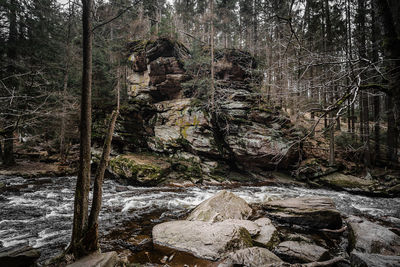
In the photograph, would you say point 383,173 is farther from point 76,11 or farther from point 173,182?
point 76,11

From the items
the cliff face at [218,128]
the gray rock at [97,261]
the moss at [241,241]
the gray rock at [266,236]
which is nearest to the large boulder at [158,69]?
the cliff face at [218,128]

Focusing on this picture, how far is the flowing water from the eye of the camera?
5.39m

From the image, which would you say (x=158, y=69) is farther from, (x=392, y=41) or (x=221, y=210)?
(x=392, y=41)

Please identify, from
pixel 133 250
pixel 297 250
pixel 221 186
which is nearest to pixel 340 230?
pixel 297 250

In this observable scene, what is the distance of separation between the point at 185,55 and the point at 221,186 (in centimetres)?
1471

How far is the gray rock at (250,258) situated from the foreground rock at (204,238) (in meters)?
0.40

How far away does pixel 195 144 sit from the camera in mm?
15242

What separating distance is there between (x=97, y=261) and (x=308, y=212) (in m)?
6.54

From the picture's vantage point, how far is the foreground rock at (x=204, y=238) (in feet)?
14.2

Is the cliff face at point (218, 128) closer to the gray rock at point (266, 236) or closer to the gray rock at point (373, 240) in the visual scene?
the gray rock at point (373, 240)

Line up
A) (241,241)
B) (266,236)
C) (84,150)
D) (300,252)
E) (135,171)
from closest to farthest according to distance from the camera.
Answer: (84,150), (300,252), (241,241), (266,236), (135,171)

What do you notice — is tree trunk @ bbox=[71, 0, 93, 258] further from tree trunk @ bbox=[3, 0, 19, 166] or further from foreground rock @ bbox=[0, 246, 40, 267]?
tree trunk @ bbox=[3, 0, 19, 166]

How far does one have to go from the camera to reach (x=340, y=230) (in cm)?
586

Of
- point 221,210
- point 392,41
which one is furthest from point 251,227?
point 392,41
